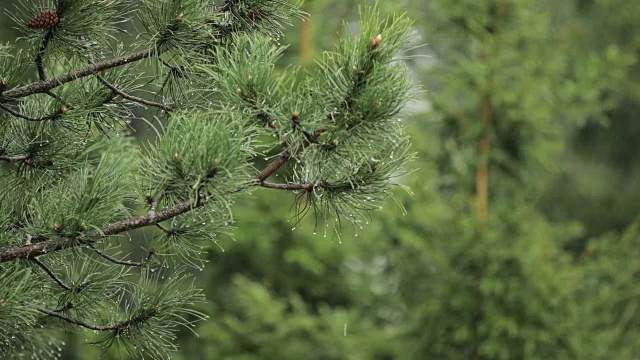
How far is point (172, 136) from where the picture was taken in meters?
2.39

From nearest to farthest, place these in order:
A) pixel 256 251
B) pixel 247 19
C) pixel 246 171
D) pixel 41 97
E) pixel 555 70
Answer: pixel 246 171 → pixel 247 19 → pixel 41 97 → pixel 555 70 → pixel 256 251

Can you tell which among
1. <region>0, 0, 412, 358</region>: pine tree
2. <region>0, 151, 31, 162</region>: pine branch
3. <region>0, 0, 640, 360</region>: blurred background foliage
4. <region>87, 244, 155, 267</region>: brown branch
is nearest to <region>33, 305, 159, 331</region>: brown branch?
<region>0, 0, 412, 358</region>: pine tree

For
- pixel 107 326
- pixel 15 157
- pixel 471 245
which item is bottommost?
pixel 107 326

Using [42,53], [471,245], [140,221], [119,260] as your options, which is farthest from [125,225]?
[471,245]

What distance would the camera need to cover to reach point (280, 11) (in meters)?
2.71

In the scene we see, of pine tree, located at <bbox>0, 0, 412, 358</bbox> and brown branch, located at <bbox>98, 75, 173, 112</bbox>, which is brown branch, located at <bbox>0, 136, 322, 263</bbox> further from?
brown branch, located at <bbox>98, 75, 173, 112</bbox>

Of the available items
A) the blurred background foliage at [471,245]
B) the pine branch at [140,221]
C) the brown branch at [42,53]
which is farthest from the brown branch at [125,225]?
the blurred background foliage at [471,245]

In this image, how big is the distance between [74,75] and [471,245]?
10.3ft

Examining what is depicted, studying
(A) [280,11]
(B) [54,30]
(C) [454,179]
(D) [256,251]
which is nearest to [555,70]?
(C) [454,179]

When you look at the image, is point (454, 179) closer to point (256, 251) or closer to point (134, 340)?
point (256, 251)

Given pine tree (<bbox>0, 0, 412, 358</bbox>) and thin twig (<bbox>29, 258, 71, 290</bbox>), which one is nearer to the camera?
pine tree (<bbox>0, 0, 412, 358</bbox>)

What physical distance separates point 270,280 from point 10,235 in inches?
177

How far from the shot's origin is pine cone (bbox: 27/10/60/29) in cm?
254

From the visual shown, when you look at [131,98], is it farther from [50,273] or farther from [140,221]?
[50,273]
